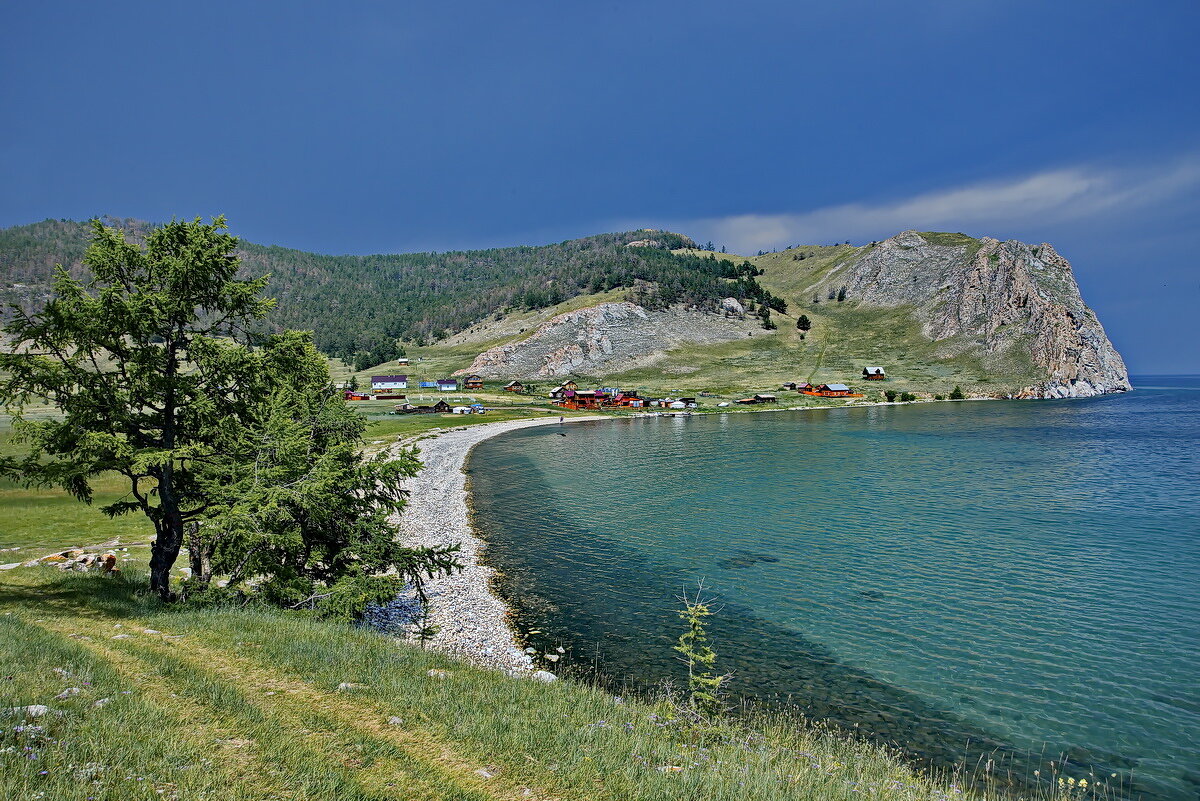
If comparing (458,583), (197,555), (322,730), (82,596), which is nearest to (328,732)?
(322,730)

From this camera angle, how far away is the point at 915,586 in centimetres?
2797

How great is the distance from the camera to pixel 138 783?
688 centimetres

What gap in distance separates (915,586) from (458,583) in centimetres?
2262

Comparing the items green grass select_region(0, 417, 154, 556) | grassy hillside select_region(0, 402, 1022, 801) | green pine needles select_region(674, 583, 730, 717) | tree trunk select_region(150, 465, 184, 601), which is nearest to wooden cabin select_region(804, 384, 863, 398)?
green pine needles select_region(674, 583, 730, 717)

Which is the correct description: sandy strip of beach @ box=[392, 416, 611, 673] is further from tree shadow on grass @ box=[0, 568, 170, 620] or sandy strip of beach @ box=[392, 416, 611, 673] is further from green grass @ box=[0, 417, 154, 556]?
green grass @ box=[0, 417, 154, 556]

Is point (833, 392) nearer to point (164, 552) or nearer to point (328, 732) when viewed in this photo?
point (164, 552)

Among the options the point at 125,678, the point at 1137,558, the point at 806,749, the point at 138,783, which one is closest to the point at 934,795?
the point at 806,749

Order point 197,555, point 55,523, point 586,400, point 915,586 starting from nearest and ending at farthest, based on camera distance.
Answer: point 197,555, point 915,586, point 55,523, point 586,400

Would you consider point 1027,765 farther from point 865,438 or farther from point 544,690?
point 865,438

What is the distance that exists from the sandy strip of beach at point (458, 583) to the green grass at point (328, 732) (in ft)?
17.9

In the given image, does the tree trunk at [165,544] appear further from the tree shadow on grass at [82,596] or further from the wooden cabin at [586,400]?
the wooden cabin at [586,400]

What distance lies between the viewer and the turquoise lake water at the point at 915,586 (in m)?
17.5

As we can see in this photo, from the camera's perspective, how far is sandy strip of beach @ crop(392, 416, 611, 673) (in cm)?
2147

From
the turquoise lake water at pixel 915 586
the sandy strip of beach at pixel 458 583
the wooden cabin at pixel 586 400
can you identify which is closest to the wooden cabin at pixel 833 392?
the wooden cabin at pixel 586 400
